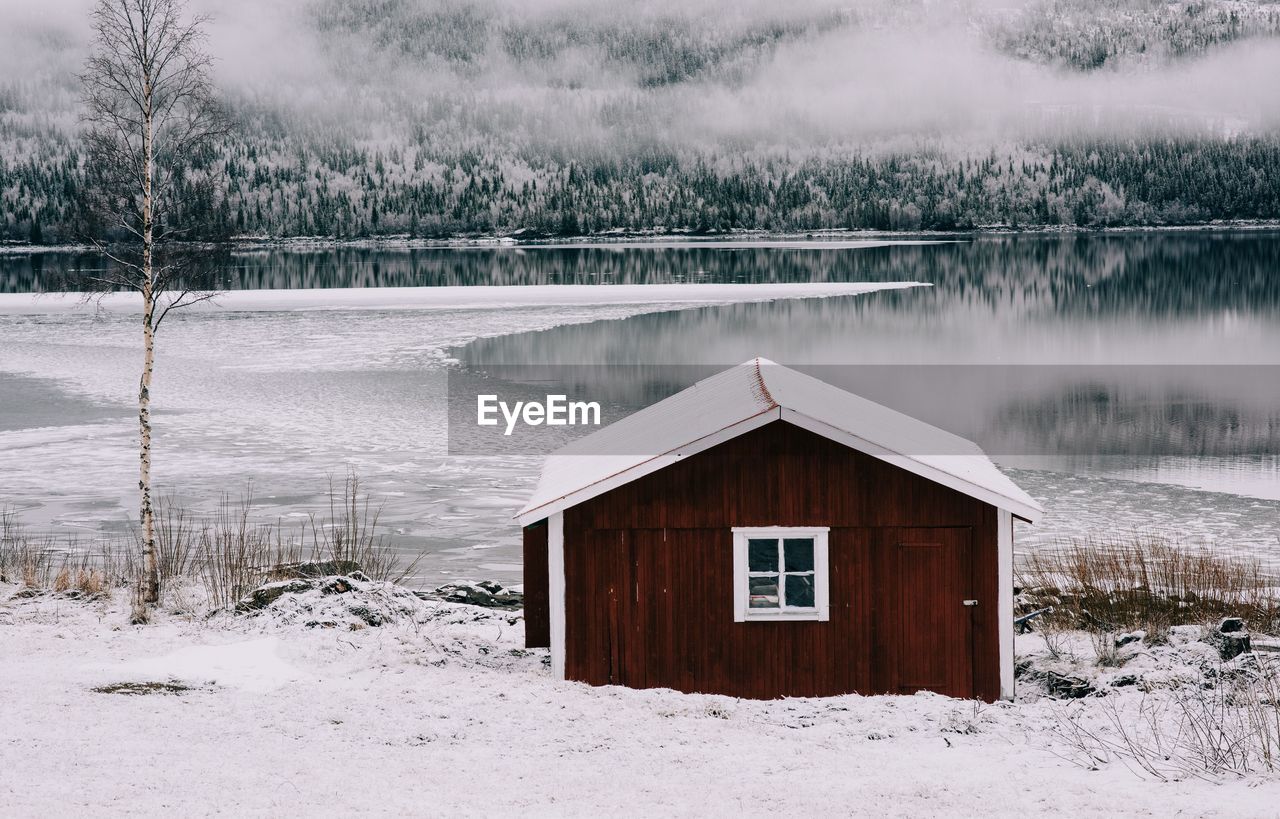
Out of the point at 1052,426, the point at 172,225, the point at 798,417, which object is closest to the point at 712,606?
the point at 798,417

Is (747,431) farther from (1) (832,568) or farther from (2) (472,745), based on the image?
(2) (472,745)

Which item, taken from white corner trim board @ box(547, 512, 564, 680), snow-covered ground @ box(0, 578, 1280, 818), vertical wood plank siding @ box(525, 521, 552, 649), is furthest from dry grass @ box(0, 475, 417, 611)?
white corner trim board @ box(547, 512, 564, 680)

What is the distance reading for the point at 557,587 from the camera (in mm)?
13359

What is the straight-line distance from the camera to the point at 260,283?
105812 millimetres

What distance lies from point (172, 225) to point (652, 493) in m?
9.57

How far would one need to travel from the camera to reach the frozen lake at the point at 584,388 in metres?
24.7

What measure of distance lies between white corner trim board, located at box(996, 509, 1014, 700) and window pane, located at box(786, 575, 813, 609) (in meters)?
2.68

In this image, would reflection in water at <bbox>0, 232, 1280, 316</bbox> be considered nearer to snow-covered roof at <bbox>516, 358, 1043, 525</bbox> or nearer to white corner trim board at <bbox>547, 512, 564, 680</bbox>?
snow-covered roof at <bbox>516, 358, 1043, 525</bbox>

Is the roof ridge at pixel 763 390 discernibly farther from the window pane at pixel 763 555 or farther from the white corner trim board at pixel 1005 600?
the white corner trim board at pixel 1005 600

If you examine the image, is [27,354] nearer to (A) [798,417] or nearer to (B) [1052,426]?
(B) [1052,426]

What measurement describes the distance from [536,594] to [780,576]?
9.94 feet

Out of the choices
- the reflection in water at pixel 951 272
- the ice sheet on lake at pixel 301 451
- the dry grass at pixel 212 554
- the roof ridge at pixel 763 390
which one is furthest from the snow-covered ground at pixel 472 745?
the reflection in water at pixel 951 272

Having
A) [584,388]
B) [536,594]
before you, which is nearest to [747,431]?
[536,594]

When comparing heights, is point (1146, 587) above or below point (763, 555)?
below
